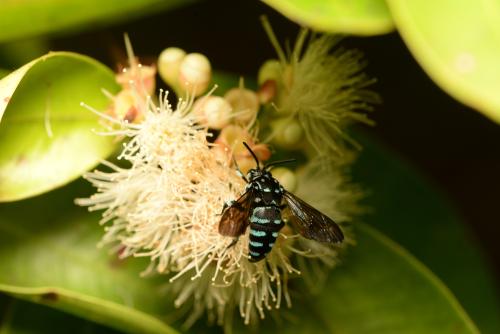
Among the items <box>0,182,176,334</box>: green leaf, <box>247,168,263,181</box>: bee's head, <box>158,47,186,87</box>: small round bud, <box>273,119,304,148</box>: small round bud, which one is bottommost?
<box>0,182,176,334</box>: green leaf

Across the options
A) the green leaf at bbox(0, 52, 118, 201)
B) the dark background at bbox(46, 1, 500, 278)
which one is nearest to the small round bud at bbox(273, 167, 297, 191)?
the green leaf at bbox(0, 52, 118, 201)

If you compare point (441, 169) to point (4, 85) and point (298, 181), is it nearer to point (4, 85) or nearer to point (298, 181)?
point (298, 181)

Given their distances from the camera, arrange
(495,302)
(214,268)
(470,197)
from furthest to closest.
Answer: (470,197), (495,302), (214,268)

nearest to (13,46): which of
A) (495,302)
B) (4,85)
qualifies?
(4,85)

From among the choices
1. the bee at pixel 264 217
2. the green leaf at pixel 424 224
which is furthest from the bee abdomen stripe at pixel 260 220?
the green leaf at pixel 424 224

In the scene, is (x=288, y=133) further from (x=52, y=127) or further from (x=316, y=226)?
(x=52, y=127)

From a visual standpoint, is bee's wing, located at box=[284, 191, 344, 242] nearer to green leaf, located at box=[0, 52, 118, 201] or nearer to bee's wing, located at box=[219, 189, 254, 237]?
bee's wing, located at box=[219, 189, 254, 237]
